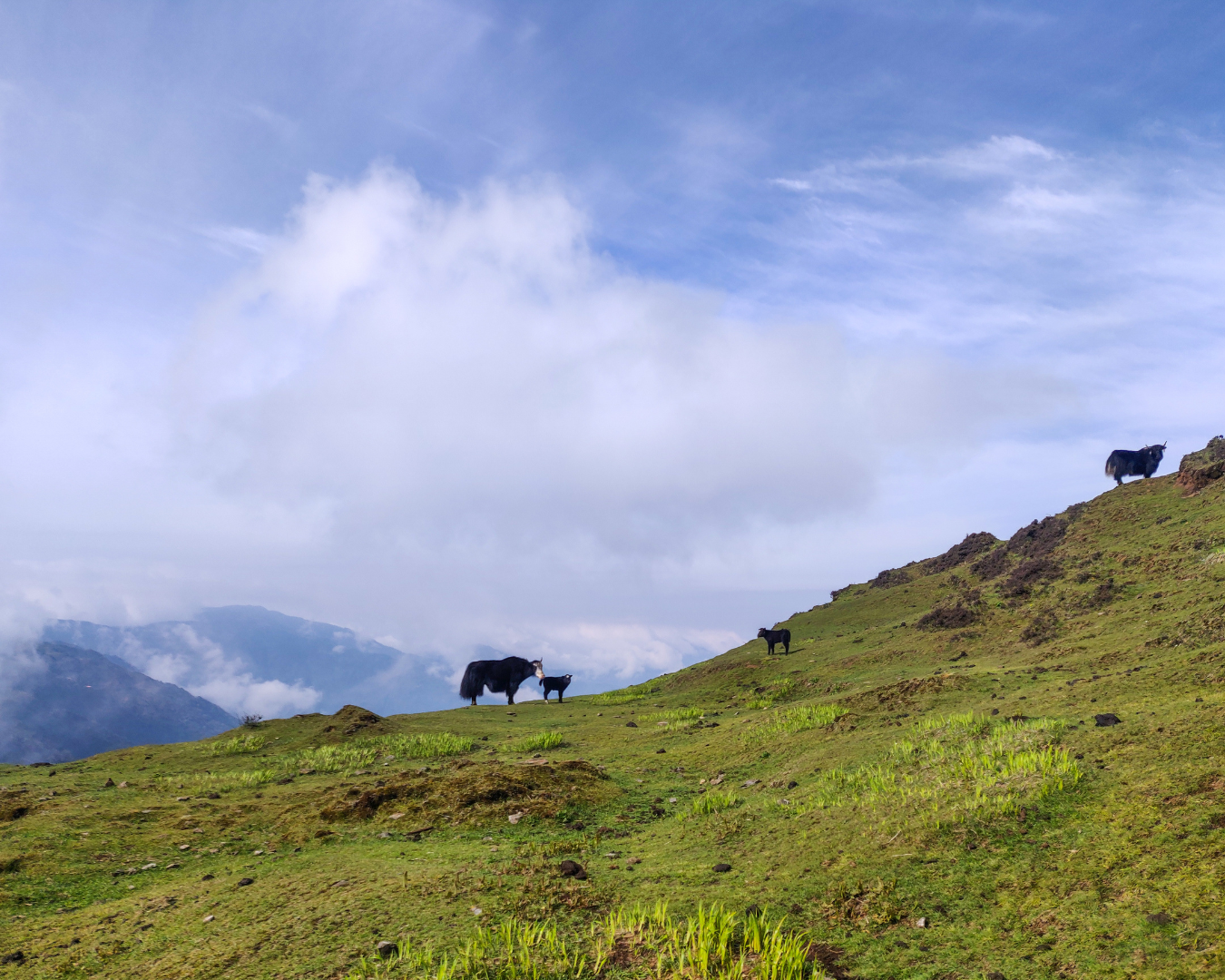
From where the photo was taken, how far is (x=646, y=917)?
6.54 m

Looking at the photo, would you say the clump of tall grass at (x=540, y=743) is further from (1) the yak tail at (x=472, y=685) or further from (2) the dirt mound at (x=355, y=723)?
(1) the yak tail at (x=472, y=685)

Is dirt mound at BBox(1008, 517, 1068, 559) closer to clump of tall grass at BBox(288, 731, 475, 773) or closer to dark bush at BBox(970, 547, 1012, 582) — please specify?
dark bush at BBox(970, 547, 1012, 582)

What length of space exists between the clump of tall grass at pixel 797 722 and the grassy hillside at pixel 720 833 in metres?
0.10

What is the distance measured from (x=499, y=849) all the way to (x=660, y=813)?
3341 millimetres

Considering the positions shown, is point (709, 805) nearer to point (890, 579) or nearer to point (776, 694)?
point (776, 694)

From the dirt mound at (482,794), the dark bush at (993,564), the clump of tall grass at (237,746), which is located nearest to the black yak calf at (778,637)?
the dark bush at (993,564)

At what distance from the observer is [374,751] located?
62.4ft

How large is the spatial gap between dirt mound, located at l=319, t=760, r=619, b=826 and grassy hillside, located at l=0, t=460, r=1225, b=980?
63 mm

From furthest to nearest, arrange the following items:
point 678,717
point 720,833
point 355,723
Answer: point 678,717
point 355,723
point 720,833

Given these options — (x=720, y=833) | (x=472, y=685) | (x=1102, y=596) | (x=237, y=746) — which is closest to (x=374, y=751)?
(x=237, y=746)

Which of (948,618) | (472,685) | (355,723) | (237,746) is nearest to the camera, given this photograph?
(237,746)

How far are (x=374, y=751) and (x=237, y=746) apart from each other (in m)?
4.52

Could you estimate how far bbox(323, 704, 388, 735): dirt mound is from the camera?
70.4 ft

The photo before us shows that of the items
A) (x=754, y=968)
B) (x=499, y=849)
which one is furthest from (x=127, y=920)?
(x=754, y=968)
